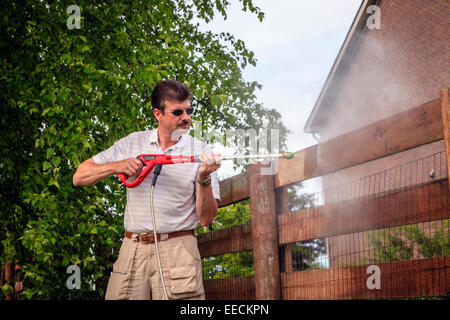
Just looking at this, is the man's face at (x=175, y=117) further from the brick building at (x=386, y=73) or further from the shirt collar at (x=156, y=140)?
the brick building at (x=386, y=73)

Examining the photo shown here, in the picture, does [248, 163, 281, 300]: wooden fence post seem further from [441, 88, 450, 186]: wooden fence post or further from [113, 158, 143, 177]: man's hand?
[441, 88, 450, 186]: wooden fence post

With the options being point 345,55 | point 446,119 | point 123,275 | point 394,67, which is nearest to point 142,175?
point 123,275

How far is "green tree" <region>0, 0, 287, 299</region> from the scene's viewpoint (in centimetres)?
508

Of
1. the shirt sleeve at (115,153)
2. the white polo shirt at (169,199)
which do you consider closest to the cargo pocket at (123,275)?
the white polo shirt at (169,199)

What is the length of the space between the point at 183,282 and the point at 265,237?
35.0 inches

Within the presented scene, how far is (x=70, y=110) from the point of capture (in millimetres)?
5180

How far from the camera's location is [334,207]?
10.7 ft

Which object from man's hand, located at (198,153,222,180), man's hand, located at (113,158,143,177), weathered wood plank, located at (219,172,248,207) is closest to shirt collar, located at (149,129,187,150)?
man's hand, located at (113,158,143,177)

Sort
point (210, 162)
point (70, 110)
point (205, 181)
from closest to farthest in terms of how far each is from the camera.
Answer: point (210, 162) < point (205, 181) < point (70, 110)

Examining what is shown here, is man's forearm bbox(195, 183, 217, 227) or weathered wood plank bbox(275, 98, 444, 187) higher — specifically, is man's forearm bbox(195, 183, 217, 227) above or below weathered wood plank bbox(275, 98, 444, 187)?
below

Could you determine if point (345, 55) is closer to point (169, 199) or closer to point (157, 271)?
point (169, 199)

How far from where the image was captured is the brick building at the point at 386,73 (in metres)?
15.1

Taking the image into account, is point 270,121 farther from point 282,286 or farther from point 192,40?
point 282,286

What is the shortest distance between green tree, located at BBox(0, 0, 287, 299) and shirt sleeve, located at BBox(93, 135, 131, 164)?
5.56ft
